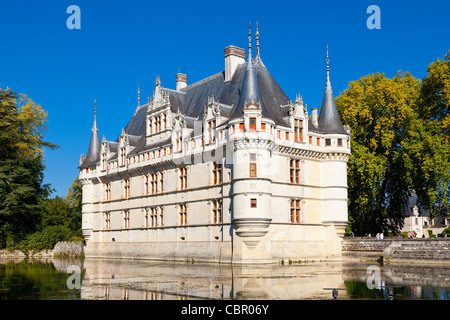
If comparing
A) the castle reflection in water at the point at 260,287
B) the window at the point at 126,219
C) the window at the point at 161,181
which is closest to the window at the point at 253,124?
the castle reflection in water at the point at 260,287

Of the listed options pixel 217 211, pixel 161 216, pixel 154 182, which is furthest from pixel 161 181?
pixel 217 211

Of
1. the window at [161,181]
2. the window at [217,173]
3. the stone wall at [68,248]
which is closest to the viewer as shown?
the window at [217,173]

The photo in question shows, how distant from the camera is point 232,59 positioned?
35.3 meters

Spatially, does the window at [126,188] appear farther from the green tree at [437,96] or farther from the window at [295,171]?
the green tree at [437,96]

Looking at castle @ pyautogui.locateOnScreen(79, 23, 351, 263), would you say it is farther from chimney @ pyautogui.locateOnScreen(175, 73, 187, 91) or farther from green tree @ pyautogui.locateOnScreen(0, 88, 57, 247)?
green tree @ pyautogui.locateOnScreen(0, 88, 57, 247)

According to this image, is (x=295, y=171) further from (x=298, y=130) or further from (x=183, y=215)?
(x=183, y=215)

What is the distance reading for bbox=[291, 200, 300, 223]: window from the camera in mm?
31172

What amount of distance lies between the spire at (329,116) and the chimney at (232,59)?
569cm

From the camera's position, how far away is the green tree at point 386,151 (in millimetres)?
33938

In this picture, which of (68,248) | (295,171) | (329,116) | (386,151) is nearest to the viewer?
(295,171)

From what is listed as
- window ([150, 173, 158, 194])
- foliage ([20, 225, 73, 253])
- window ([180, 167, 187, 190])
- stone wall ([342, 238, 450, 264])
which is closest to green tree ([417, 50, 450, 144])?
stone wall ([342, 238, 450, 264])

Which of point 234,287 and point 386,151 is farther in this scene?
point 386,151

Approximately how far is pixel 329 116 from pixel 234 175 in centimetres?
802

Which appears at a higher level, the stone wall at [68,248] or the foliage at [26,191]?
the foliage at [26,191]
